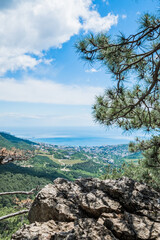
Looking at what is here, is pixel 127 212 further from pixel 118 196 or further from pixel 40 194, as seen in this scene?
pixel 40 194

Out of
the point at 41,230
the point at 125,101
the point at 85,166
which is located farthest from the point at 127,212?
the point at 85,166

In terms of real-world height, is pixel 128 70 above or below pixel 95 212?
above

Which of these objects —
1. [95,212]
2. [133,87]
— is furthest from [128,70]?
[95,212]

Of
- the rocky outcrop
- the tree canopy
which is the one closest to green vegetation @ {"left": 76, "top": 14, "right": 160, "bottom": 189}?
the tree canopy

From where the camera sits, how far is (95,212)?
225cm

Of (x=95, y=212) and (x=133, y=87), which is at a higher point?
(x=133, y=87)

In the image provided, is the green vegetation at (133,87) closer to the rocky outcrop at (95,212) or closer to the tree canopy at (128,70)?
the tree canopy at (128,70)

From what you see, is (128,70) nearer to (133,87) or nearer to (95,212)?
(133,87)

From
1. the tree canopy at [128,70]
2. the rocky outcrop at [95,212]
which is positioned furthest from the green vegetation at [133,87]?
the rocky outcrop at [95,212]

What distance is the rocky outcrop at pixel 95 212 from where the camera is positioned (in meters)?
1.79

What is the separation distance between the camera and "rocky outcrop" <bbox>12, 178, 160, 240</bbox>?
1792 millimetres

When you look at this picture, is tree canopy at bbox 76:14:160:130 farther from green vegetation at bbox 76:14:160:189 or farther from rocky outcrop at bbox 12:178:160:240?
rocky outcrop at bbox 12:178:160:240

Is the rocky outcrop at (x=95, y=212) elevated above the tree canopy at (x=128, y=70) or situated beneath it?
situated beneath

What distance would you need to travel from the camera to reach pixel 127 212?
2.11 m
